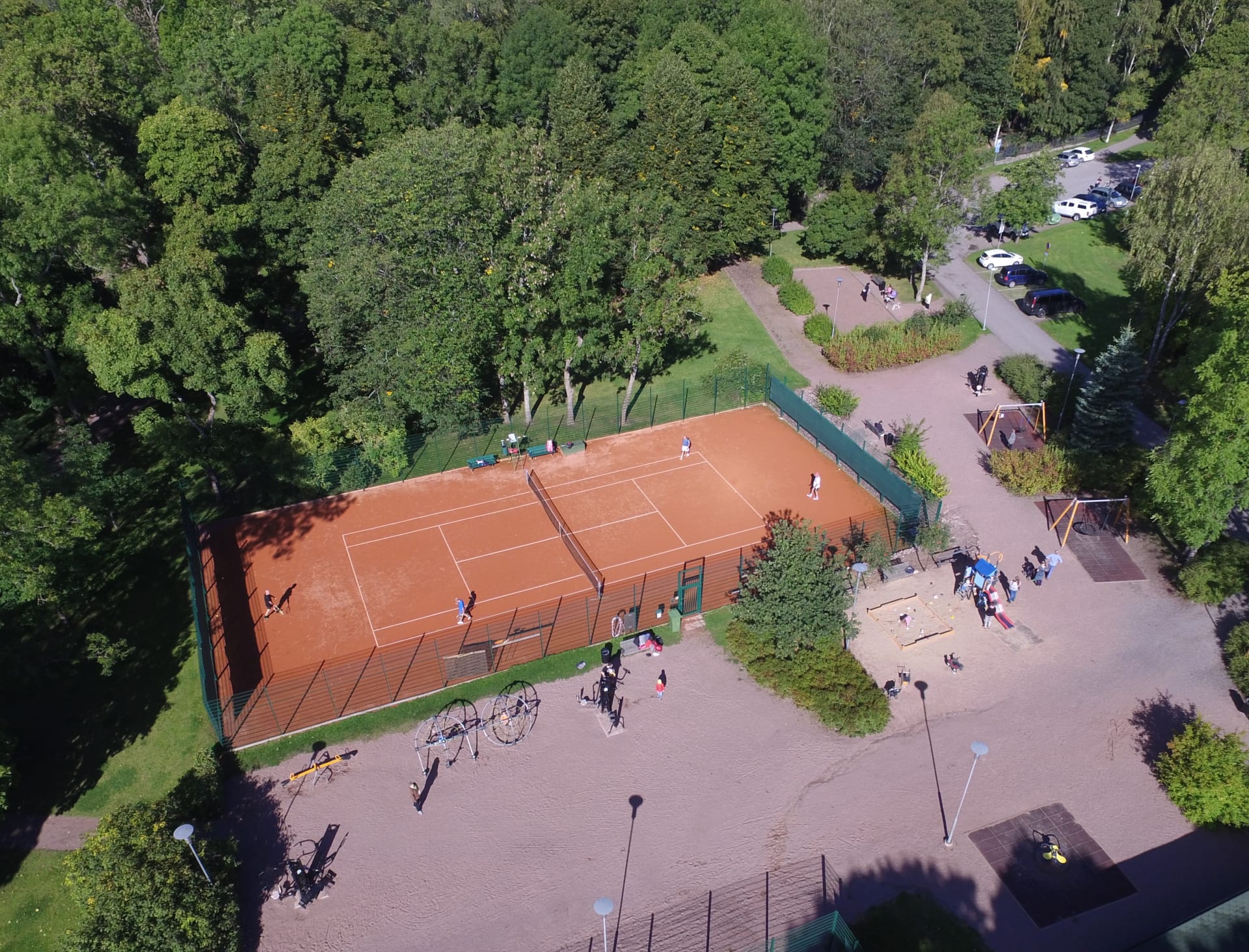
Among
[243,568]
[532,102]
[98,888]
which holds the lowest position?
[243,568]

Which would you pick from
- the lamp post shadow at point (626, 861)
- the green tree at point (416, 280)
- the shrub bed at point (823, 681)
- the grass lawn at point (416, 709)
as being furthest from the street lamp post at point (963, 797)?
the green tree at point (416, 280)

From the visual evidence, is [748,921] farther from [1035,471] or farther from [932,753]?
[1035,471]

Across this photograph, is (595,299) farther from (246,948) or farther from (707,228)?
(246,948)

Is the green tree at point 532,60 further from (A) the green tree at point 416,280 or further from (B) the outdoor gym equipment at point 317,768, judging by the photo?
(B) the outdoor gym equipment at point 317,768

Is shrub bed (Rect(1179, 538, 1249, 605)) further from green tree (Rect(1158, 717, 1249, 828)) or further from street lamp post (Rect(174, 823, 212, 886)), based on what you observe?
street lamp post (Rect(174, 823, 212, 886))

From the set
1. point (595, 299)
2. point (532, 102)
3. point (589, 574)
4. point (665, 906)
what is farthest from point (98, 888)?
point (532, 102)

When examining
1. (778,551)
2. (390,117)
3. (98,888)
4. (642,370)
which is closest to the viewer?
(98,888)
